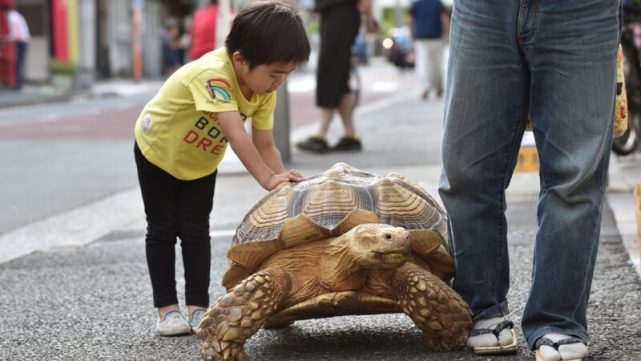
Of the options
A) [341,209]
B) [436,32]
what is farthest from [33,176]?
[436,32]

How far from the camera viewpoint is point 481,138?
3.68m

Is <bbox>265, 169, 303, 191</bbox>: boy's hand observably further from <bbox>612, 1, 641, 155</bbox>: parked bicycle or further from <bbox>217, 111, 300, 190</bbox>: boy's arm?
<bbox>612, 1, 641, 155</bbox>: parked bicycle

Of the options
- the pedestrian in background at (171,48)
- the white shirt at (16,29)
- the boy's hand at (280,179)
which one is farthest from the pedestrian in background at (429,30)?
the pedestrian in background at (171,48)

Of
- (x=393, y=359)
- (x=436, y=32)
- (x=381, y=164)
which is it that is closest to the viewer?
(x=393, y=359)

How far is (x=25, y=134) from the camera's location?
15.8 meters

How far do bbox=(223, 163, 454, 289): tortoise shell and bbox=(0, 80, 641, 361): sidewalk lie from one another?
0.30 meters

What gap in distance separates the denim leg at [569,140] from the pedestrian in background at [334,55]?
23.8ft

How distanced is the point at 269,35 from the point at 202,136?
488 millimetres

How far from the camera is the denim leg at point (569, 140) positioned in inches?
138

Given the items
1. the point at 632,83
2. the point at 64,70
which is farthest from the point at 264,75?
the point at 64,70

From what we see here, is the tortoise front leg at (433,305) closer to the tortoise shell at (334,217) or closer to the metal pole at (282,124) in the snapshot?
the tortoise shell at (334,217)

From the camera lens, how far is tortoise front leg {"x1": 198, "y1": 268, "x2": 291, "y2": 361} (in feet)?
11.9

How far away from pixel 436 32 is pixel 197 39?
11.3 metres

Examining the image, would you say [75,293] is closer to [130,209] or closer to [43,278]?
[43,278]
